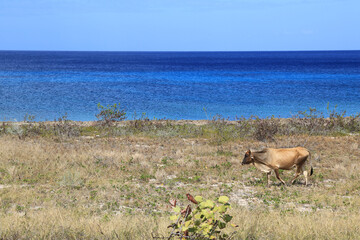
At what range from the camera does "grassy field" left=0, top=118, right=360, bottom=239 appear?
22.5 feet

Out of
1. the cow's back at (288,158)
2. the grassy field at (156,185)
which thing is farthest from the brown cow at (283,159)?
the grassy field at (156,185)

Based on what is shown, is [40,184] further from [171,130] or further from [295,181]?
[171,130]

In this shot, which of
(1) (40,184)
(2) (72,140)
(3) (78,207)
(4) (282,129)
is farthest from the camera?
(4) (282,129)

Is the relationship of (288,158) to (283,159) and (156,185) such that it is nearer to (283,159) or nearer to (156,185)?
(283,159)

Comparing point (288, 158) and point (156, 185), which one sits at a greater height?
point (288, 158)

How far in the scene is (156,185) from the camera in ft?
40.0

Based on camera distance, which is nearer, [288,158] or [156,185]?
[288,158]

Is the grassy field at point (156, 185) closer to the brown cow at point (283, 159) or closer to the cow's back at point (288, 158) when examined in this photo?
the brown cow at point (283, 159)

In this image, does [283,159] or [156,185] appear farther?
[156,185]

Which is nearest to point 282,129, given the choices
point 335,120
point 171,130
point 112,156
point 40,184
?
point 335,120

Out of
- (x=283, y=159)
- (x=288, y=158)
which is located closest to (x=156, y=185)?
(x=283, y=159)

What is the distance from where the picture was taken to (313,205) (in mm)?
10422

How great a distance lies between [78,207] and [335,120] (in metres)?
18.8

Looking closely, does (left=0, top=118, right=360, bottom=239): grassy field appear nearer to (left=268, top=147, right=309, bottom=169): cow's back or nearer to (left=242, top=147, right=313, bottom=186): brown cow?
(left=242, top=147, right=313, bottom=186): brown cow
